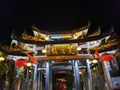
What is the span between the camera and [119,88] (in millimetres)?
9305

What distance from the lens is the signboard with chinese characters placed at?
10.3 m

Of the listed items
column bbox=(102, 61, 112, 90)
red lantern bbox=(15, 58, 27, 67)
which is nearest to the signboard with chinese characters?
red lantern bbox=(15, 58, 27, 67)

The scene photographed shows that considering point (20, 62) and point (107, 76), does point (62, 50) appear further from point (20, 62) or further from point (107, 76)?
point (107, 76)

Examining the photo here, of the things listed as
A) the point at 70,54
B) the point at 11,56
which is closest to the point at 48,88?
the point at 70,54

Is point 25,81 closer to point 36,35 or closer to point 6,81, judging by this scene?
point 6,81

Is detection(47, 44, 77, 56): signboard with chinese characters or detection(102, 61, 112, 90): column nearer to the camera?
detection(102, 61, 112, 90): column

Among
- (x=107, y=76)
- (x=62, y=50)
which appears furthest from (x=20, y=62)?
(x=107, y=76)

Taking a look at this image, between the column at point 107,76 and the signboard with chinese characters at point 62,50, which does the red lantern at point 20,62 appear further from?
the column at point 107,76

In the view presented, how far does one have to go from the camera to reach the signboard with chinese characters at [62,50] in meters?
10.3

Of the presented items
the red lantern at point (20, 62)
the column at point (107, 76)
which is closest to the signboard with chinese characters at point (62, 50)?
the red lantern at point (20, 62)

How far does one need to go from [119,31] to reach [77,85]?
4718 mm

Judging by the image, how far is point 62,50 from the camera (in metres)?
10.4

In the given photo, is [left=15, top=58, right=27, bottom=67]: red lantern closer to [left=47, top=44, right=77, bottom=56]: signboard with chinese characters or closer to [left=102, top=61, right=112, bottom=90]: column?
[left=47, top=44, right=77, bottom=56]: signboard with chinese characters

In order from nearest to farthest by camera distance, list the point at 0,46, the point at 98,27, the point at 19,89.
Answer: the point at 0,46 → the point at 19,89 → the point at 98,27
